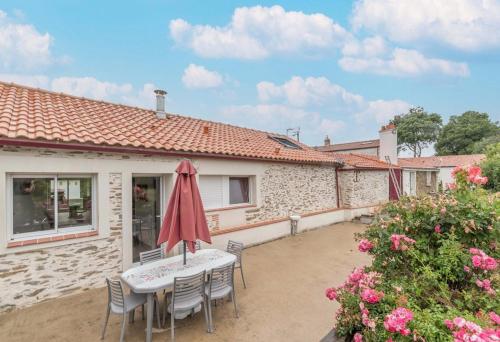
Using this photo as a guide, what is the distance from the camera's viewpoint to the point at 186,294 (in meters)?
4.43

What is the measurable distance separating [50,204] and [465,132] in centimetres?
5771

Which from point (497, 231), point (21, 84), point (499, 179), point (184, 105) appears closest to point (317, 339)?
point (497, 231)

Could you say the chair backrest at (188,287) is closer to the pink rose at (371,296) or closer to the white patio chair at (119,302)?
the white patio chair at (119,302)

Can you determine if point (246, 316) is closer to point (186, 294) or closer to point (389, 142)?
point (186, 294)

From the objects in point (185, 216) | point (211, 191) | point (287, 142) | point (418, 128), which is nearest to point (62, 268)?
point (185, 216)

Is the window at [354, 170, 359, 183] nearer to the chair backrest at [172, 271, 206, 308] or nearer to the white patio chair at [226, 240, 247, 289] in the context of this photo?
the white patio chair at [226, 240, 247, 289]

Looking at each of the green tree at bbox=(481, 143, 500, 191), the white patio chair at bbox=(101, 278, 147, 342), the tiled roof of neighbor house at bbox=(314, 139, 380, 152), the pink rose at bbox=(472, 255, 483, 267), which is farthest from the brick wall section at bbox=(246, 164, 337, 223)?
the tiled roof of neighbor house at bbox=(314, 139, 380, 152)

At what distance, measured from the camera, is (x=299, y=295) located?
5.97 meters

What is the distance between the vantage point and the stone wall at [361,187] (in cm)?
1540

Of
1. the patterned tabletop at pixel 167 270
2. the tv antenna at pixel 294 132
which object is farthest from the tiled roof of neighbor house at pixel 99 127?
the tv antenna at pixel 294 132

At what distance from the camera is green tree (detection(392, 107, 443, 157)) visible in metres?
44.4

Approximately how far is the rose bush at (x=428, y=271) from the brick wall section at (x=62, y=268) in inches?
235

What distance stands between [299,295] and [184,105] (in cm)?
1513

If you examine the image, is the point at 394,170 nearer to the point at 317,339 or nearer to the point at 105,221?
the point at 317,339
